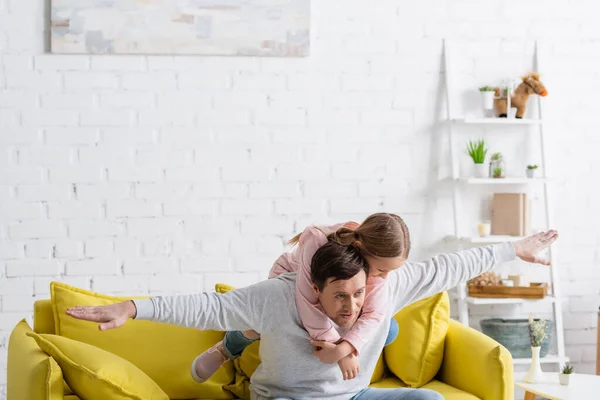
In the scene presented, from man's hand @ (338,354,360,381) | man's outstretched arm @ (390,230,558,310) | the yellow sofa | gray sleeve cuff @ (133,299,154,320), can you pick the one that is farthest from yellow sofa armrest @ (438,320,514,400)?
gray sleeve cuff @ (133,299,154,320)

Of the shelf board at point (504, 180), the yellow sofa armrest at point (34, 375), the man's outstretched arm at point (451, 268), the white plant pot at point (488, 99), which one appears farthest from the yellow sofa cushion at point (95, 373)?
the white plant pot at point (488, 99)

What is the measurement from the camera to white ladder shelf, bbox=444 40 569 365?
3.89 metres

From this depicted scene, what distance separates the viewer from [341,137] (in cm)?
394

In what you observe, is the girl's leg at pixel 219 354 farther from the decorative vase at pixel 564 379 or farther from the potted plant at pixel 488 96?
the potted plant at pixel 488 96

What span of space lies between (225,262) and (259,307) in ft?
4.48

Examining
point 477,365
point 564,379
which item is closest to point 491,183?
point 564,379

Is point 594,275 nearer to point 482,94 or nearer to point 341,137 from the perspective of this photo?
point 482,94

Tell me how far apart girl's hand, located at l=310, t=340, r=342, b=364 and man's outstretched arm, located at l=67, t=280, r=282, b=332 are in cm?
16

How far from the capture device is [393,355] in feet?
10.1

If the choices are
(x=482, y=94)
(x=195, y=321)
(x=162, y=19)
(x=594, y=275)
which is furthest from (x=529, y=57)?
(x=195, y=321)

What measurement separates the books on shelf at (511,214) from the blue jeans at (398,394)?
5.14 ft

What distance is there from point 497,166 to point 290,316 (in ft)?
5.97

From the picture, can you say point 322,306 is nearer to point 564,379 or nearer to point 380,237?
point 380,237

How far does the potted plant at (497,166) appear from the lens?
3932mm
